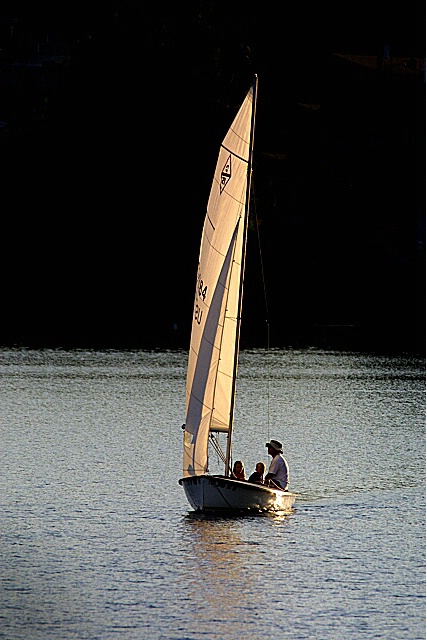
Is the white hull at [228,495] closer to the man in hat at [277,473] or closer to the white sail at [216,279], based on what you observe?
the man in hat at [277,473]

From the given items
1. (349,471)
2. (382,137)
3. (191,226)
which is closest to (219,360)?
(349,471)

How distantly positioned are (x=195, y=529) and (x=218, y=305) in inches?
213

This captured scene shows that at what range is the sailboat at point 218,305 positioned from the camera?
123ft

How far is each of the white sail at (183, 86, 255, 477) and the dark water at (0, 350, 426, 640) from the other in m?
2.35

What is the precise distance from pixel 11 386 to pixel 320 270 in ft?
142

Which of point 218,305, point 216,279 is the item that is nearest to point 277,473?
point 218,305

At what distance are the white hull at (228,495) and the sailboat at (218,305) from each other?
34mm

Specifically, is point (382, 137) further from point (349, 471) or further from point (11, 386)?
point (349, 471)

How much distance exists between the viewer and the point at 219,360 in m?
38.5

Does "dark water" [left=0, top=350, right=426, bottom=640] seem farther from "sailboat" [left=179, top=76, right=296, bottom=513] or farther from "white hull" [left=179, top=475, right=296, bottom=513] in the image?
"sailboat" [left=179, top=76, right=296, bottom=513]

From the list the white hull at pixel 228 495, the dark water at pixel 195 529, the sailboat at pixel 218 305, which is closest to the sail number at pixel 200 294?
the sailboat at pixel 218 305

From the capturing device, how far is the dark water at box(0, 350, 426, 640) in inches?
1166

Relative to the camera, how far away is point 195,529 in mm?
37375

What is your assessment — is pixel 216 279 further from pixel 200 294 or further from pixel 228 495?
pixel 228 495
